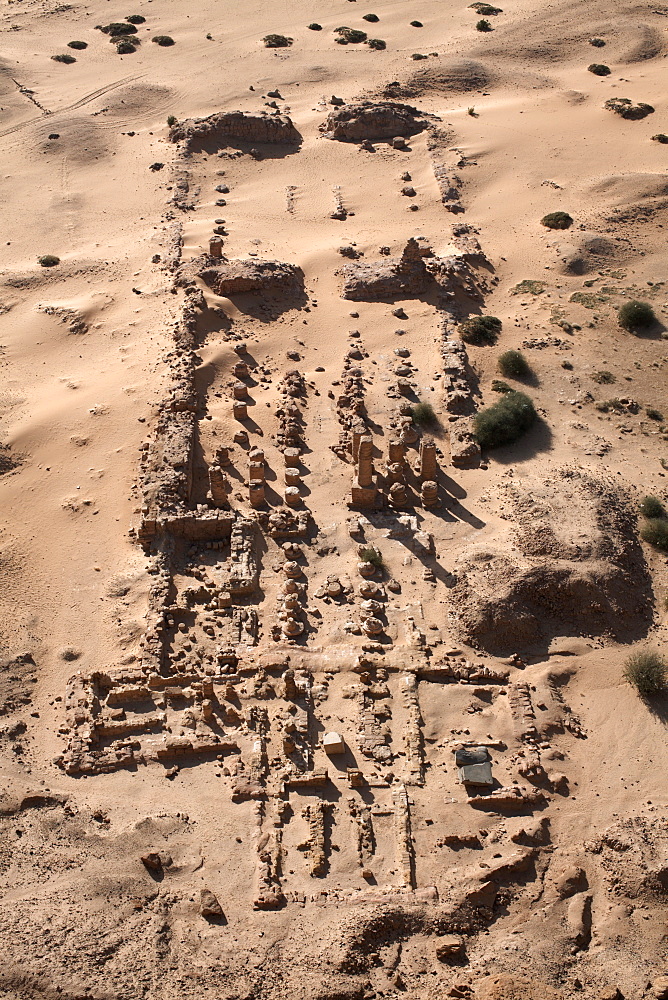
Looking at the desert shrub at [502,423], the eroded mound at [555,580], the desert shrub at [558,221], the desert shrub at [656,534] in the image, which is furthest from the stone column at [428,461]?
the desert shrub at [558,221]

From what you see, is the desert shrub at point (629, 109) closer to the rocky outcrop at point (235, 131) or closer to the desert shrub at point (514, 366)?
the rocky outcrop at point (235, 131)

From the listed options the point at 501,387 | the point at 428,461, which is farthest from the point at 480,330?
the point at 428,461

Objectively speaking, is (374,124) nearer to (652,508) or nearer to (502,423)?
(502,423)

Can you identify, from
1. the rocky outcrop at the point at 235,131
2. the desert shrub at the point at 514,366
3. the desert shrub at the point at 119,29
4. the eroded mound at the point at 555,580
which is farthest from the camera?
the desert shrub at the point at 119,29

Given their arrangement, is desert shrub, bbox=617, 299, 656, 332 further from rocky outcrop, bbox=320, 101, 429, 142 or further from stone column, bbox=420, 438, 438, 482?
rocky outcrop, bbox=320, 101, 429, 142

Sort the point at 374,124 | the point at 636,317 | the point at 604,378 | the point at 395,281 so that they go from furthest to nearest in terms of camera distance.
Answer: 1. the point at 374,124
2. the point at 395,281
3. the point at 636,317
4. the point at 604,378

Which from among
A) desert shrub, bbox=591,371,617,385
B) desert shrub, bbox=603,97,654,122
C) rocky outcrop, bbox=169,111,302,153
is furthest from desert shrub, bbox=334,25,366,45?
desert shrub, bbox=591,371,617,385
